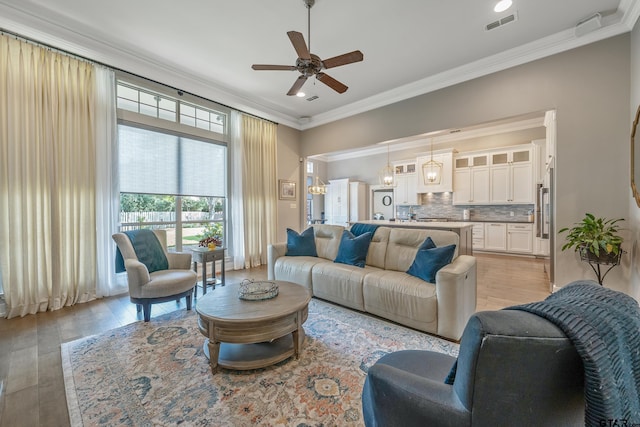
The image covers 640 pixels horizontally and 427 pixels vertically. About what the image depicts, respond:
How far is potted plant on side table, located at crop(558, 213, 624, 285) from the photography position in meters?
2.71

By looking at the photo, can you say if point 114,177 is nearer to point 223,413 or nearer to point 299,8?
point 299,8

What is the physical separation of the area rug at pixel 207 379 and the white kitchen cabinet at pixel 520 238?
5.37 metres

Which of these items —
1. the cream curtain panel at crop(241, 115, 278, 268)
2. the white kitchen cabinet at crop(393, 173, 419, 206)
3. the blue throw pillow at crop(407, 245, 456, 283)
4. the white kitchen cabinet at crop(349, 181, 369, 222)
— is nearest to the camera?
the blue throw pillow at crop(407, 245, 456, 283)

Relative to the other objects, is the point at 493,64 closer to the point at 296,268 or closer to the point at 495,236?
the point at 296,268

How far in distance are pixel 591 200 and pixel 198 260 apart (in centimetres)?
505

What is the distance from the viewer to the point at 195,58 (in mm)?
3719

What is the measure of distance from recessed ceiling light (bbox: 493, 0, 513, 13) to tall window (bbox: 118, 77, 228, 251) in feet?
14.1

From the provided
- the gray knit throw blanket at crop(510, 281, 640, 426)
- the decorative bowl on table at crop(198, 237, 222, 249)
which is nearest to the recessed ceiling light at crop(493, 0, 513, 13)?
the gray knit throw blanket at crop(510, 281, 640, 426)

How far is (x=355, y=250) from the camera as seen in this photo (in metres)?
3.35

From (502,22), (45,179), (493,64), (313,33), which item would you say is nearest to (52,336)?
(45,179)

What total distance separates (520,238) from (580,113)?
3.95 meters

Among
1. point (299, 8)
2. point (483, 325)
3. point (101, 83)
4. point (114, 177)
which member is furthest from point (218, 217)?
point (483, 325)

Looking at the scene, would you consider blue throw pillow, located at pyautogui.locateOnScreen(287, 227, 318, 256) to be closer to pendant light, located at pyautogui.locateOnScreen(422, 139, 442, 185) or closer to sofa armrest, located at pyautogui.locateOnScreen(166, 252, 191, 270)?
sofa armrest, located at pyautogui.locateOnScreen(166, 252, 191, 270)

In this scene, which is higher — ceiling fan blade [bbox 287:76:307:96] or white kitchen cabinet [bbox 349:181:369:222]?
ceiling fan blade [bbox 287:76:307:96]
